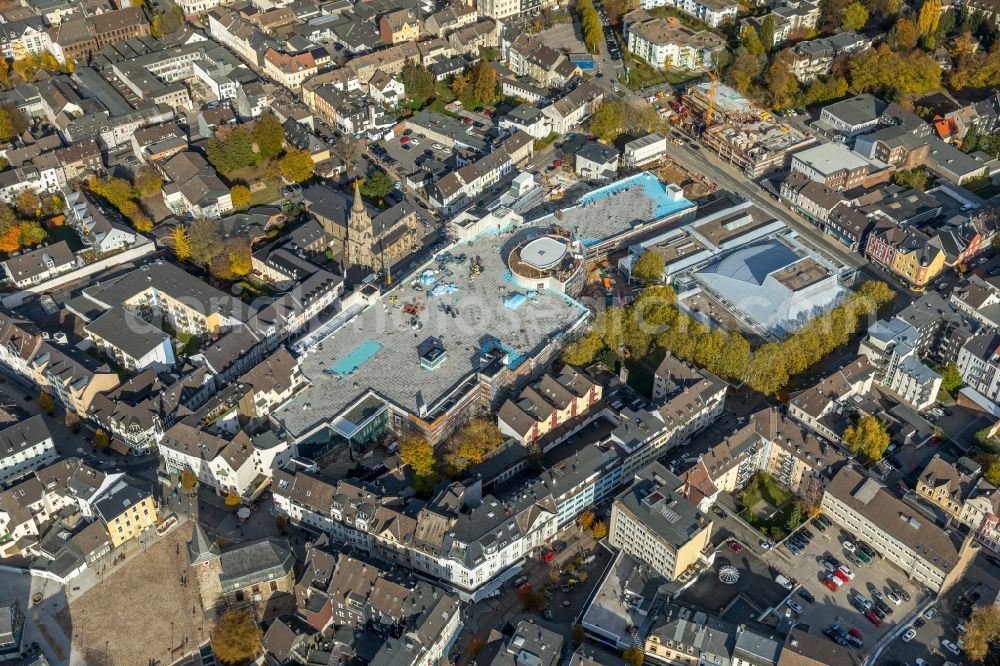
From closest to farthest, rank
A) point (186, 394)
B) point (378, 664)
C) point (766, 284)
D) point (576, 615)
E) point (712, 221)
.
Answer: point (378, 664), point (576, 615), point (186, 394), point (766, 284), point (712, 221)

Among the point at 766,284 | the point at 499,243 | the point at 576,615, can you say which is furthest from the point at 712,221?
the point at 576,615

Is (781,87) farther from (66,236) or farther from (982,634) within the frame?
(66,236)

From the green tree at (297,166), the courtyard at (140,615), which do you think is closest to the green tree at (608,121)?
the green tree at (297,166)

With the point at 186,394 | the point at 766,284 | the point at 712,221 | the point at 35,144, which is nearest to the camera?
the point at 186,394

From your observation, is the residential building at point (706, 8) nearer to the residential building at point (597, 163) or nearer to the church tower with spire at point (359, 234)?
the residential building at point (597, 163)

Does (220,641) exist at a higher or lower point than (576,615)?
higher

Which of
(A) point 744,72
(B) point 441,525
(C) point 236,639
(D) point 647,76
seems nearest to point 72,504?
(C) point 236,639

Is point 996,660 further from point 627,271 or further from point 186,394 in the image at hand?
point 186,394
